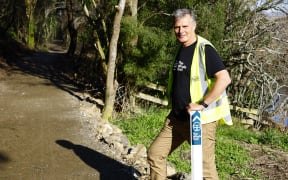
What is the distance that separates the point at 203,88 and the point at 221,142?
537cm

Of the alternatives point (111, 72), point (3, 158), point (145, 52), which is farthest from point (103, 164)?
point (145, 52)

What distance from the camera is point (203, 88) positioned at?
3740 mm

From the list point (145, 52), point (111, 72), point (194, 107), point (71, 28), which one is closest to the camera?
point (194, 107)

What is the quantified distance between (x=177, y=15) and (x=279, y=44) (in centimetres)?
1046

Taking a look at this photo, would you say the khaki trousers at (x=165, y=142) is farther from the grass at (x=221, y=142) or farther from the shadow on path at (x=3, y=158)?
the shadow on path at (x=3, y=158)

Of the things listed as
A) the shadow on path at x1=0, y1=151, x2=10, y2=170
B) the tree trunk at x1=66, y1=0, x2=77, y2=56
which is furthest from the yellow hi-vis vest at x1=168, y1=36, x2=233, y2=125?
the tree trunk at x1=66, y1=0, x2=77, y2=56

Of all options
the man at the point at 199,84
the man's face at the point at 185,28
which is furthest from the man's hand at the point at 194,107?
the man's face at the point at 185,28

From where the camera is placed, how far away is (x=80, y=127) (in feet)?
26.9

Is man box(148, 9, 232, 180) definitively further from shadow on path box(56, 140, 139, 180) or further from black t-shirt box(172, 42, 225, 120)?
shadow on path box(56, 140, 139, 180)

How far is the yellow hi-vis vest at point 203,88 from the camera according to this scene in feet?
12.1

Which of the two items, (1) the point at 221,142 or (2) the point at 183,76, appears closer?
(2) the point at 183,76

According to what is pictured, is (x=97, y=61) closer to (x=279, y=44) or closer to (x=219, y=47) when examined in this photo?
(x=219, y=47)

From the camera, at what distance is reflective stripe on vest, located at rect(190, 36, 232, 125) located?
3.68 meters

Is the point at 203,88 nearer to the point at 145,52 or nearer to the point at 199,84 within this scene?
the point at 199,84
